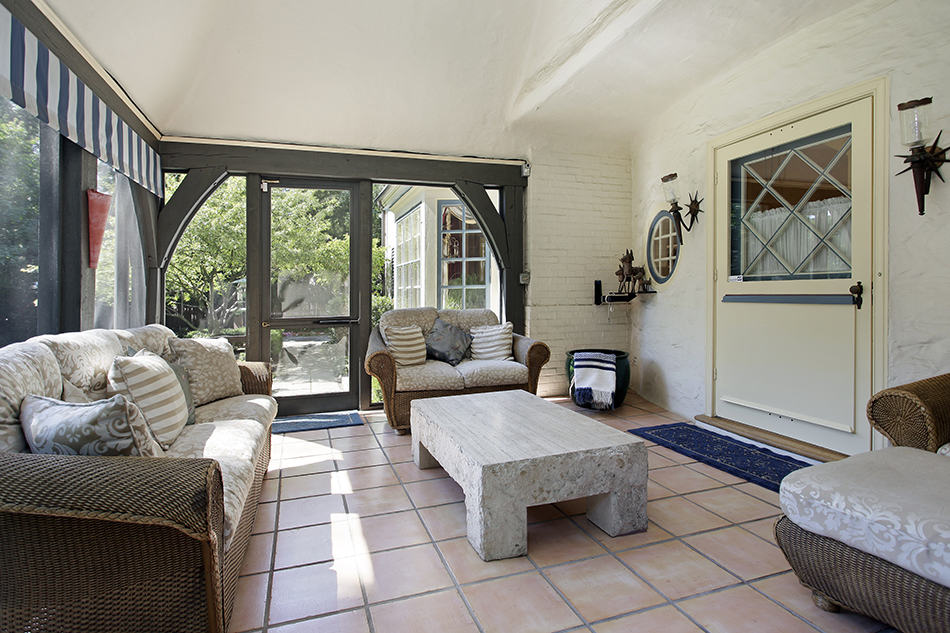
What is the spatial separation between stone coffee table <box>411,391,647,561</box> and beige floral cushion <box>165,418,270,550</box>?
34.9 inches

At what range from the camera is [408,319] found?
15.5 feet

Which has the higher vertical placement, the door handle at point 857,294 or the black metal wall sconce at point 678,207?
the black metal wall sconce at point 678,207

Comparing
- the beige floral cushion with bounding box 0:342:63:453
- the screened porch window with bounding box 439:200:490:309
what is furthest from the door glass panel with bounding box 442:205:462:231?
the beige floral cushion with bounding box 0:342:63:453

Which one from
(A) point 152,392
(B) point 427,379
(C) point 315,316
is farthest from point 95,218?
(B) point 427,379

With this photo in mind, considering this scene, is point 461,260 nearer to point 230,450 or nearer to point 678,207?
point 678,207

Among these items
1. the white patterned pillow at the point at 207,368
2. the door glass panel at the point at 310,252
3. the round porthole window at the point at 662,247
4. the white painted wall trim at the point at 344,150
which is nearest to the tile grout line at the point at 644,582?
the white patterned pillow at the point at 207,368

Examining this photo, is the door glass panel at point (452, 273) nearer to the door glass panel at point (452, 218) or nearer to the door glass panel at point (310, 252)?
the door glass panel at point (452, 218)

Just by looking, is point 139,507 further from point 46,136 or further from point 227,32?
point 227,32

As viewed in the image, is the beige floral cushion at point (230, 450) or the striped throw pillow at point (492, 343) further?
the striped throw pillow at point (492, 343)

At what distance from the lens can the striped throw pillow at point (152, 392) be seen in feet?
7.26

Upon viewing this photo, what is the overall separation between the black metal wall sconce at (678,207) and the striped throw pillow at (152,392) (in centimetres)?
401

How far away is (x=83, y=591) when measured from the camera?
4.35 feet

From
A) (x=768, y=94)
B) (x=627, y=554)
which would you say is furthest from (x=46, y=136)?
(x=768, y=94)

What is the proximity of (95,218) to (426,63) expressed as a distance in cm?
275
